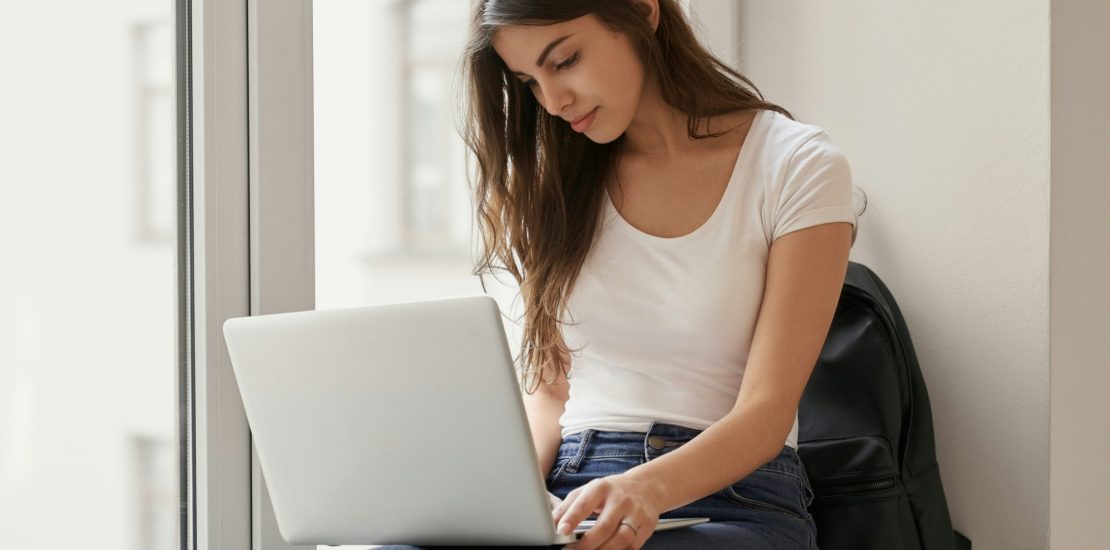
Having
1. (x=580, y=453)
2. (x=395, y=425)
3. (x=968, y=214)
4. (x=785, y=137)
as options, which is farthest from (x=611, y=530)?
(x=968, y=214)

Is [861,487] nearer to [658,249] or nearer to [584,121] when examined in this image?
[658,249]

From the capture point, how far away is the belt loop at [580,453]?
1.19 meters

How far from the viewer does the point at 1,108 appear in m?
1.08

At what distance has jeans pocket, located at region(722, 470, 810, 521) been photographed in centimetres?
110

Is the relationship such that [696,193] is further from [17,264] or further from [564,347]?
[17,264]

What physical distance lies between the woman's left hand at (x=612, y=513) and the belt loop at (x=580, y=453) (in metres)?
0.25

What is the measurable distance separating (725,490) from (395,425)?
1.30 ft

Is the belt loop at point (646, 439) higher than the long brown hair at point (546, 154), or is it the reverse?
the long brown hair at point (546, 154)

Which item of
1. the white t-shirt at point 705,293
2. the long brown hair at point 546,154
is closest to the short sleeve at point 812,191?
the white t-shirt at point 705,293

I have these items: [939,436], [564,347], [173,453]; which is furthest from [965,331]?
[173,453]

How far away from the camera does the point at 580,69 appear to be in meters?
1.21

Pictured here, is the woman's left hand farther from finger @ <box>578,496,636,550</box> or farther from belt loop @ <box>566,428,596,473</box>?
belt loop @ <box>566,428,596,473</box>

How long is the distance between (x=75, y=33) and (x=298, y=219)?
13.0 inches

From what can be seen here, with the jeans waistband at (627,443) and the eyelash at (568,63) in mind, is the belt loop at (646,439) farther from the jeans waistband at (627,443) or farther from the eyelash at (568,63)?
the eyelash at (568,63)
